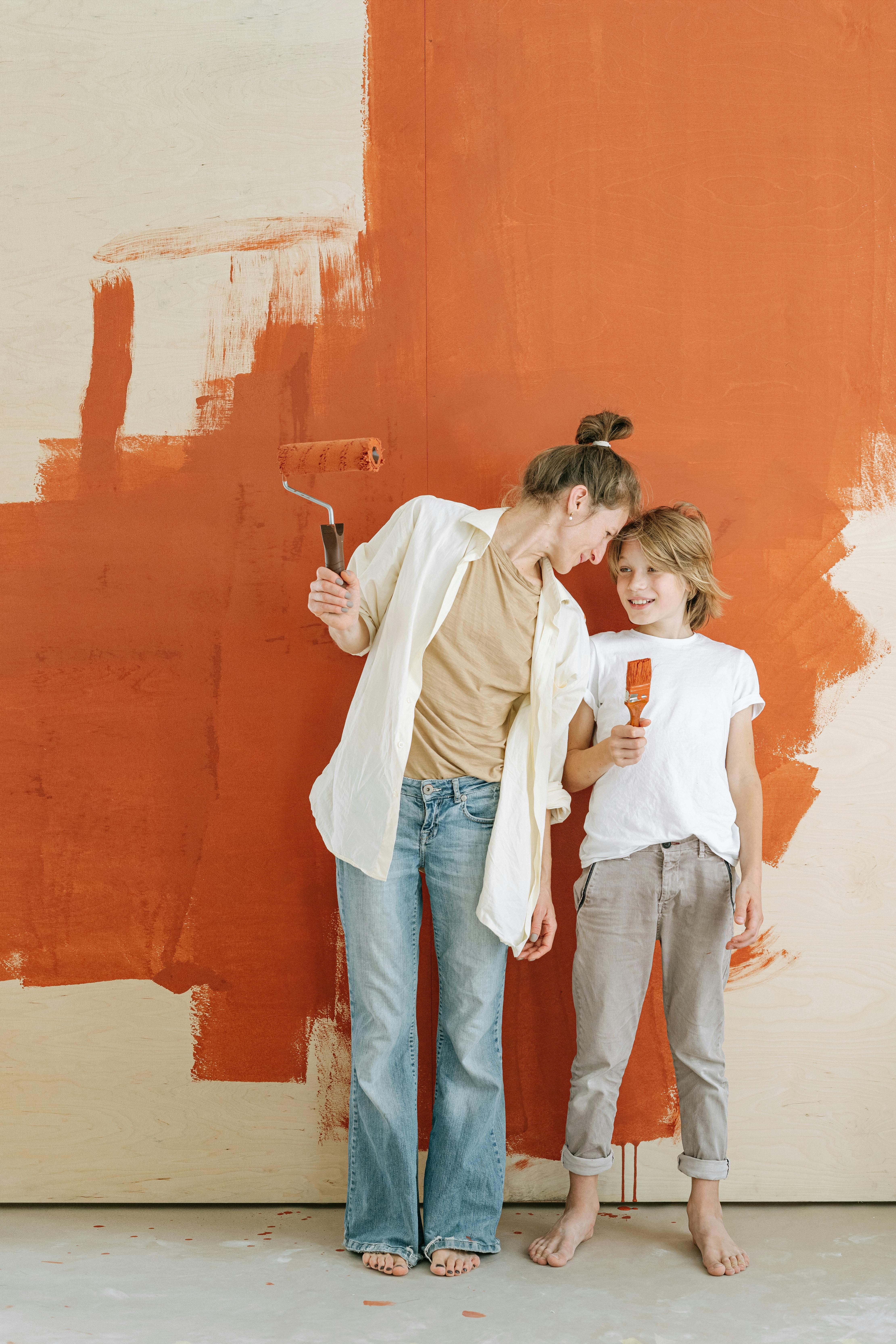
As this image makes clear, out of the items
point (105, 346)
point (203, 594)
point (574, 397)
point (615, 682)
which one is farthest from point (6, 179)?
point (615, 682)

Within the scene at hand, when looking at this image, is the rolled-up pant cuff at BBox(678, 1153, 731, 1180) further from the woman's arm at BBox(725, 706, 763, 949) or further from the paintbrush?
the paintbrush

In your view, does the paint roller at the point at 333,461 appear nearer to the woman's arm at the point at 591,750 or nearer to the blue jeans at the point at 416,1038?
the blue jeans at the point at 416,1038

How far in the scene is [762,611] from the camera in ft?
6.74

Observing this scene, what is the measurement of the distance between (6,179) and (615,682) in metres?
1.72

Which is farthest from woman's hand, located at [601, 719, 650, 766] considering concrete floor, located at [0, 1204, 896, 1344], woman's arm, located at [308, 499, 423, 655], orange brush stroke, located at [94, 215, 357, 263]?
orange brush stroke, located at [94, 215, 357, 263]

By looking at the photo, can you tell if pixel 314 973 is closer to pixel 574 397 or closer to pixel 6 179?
pixel 574 397

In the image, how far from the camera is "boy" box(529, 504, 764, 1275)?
1.79 metres

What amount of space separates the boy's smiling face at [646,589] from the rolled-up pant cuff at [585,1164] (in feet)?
3.40

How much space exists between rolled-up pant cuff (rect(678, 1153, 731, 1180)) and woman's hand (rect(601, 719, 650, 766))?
77 centimetres

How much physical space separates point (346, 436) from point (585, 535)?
61cm

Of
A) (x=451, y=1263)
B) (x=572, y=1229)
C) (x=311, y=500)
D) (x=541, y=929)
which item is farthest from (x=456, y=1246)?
(x=311, y=500)

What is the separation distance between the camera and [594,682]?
1903mm

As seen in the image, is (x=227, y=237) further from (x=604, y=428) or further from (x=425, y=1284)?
(x=425, y=1284)

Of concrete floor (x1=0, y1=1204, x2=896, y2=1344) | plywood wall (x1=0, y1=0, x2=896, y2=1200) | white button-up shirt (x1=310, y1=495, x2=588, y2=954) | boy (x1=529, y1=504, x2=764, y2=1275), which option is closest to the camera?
concrete floor (x1=0, y1=1204, x2=896, y2=1344)
